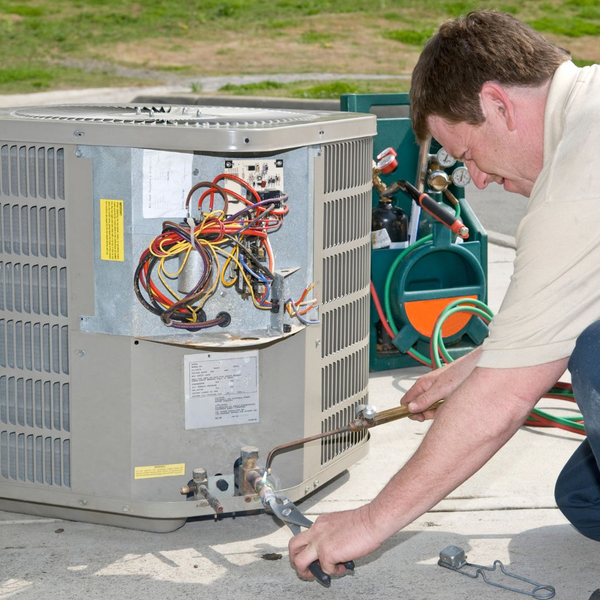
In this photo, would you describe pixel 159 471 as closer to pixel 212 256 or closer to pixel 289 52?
pixel 212 256

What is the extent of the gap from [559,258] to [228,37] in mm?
22564

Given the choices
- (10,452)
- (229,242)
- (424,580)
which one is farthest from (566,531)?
(10,452)

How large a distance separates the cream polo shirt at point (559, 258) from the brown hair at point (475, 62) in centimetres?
13

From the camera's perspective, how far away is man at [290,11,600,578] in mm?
1801

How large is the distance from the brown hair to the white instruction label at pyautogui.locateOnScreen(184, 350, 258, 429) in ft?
2.80

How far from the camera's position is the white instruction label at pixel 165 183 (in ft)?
7.83

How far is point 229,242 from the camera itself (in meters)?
2.45

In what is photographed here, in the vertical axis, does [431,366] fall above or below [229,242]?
below

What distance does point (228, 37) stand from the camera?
23.3m

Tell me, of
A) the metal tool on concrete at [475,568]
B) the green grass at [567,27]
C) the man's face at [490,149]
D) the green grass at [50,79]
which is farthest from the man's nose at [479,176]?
the green grass at [567,27]

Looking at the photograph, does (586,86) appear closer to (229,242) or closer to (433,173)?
(229,242)

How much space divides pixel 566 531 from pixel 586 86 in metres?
1.34

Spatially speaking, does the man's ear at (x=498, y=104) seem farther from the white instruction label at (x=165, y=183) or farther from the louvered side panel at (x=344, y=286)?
the white instruction label at (x=165, y=183)

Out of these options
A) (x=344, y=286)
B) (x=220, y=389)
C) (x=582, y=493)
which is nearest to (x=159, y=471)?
(x=220, y=389)
